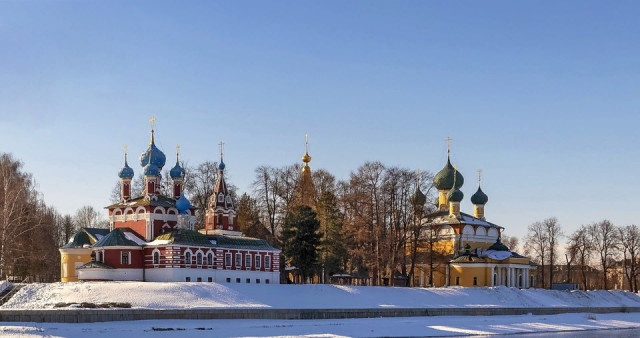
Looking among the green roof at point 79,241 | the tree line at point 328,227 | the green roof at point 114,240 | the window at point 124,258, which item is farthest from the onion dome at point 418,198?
the green roof at point 79,241

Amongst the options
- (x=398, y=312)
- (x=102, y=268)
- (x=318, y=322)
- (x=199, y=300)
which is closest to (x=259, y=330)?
(x=318, y=322)

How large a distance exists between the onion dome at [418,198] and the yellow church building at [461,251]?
115 centimetres

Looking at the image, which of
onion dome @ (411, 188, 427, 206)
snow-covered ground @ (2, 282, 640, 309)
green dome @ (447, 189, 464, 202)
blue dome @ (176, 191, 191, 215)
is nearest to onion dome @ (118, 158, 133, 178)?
blue dome @ (176, 191, 191, 215)

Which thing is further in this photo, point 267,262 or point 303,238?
point 267,262

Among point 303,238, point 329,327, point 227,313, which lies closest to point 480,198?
point 303,238

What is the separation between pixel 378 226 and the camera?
59000 millimetres

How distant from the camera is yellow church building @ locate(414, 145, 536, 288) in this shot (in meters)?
64.2

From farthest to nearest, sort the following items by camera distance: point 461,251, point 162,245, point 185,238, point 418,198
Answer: point 461,251
point 418,198
point 185,238
point 162,245

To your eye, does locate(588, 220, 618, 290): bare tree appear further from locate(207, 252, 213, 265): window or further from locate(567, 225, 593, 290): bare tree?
locate(207, 252, 213, 265): window

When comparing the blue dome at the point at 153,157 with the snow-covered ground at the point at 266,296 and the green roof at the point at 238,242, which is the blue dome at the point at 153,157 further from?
the snow-covered ground at the point at 266,296

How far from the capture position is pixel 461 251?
219 ft

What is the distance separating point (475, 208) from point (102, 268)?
36.2 meters

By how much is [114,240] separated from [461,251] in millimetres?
28418

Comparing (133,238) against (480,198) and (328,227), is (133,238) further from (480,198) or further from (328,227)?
(480,198)
